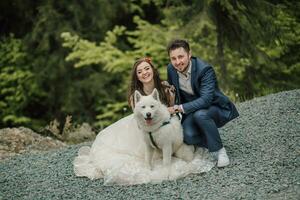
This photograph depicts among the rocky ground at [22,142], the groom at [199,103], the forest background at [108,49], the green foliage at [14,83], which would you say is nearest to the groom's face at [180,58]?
the groom at [199,103]

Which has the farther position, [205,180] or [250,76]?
[250,76]

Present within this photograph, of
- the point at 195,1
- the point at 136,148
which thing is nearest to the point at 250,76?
the point at 195,1

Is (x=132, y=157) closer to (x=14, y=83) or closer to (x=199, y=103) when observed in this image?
(x=199, y=103)

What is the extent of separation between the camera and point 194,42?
1024cm

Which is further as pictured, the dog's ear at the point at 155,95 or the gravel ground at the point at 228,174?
the dog's ear at the point at 155,95

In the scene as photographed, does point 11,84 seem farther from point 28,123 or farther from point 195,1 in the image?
point 195,1

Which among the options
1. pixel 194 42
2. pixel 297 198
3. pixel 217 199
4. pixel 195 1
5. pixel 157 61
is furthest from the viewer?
pixel 157 61

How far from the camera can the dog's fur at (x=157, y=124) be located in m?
4.62

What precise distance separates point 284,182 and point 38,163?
3.20 meters

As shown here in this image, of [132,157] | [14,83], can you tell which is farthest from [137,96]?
[14,83]

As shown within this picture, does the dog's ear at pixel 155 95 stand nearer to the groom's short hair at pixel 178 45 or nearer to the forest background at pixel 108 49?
the groom's short hair at pixel 178 45

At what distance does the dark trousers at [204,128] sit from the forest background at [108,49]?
13.7 feet

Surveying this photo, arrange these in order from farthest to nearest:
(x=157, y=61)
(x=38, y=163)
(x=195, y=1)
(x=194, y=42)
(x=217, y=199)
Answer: (x=157, y=61) < (x=194, y=42) < (x=195, y=1) < (x=38, y=163) < (x=217, y=199)

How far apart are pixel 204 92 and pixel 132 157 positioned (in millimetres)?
1122
